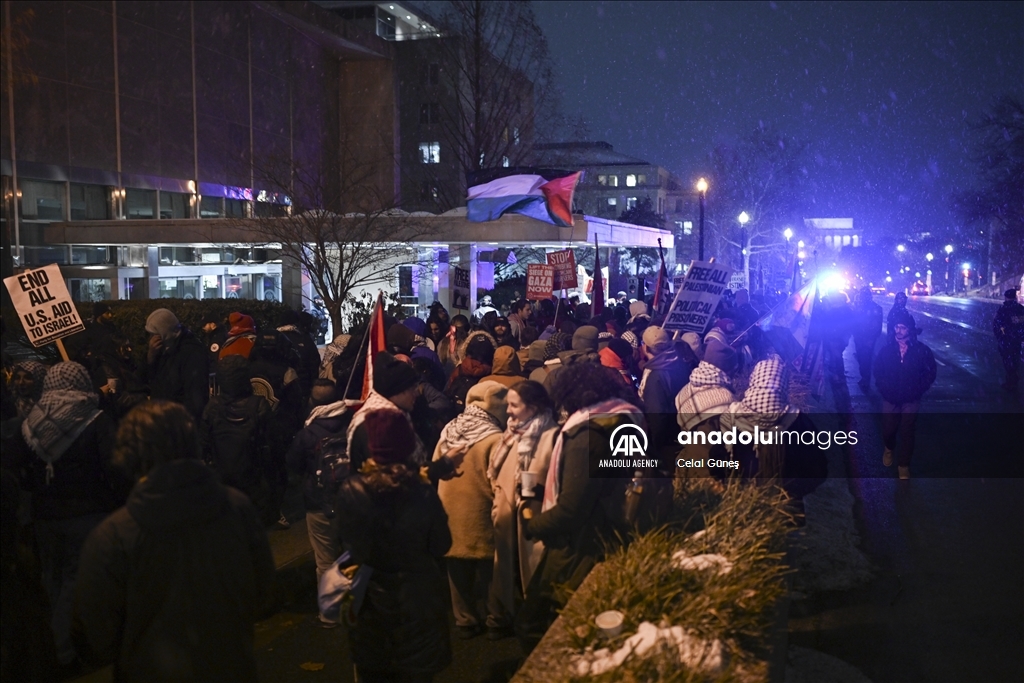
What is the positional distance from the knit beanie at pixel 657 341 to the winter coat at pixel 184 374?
418 cm

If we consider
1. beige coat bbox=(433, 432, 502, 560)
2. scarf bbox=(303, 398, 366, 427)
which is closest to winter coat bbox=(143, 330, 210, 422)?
scarf bbox=(303, 398, 366, 427)

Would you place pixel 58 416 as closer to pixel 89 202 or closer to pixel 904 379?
pixel 904 379

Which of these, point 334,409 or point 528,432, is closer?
point 528,432

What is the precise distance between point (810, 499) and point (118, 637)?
25.0ft

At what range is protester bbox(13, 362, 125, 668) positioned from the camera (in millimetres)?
5484

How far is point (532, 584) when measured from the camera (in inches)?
205

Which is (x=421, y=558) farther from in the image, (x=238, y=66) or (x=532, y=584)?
(x=238, y=66)

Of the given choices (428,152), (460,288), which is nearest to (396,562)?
(460,288)

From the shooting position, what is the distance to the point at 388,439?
4.12m

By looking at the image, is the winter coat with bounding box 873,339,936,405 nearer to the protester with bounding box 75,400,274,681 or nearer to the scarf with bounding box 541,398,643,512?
the scarf with bounding box 541,398,643,512

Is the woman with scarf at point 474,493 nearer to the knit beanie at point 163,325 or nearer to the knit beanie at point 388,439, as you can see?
the knit beanie at point 388,439

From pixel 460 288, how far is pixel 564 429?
12.1 metres

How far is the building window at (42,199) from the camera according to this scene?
83.1 ft

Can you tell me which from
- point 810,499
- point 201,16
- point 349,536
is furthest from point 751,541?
point 201,16
